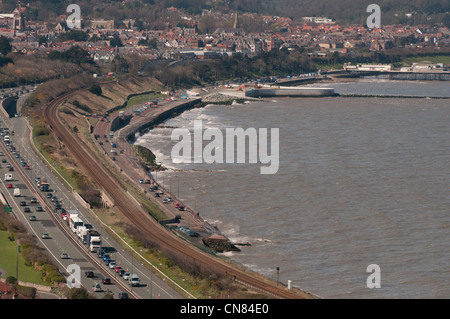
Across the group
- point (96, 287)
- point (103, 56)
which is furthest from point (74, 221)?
point (103, 56)

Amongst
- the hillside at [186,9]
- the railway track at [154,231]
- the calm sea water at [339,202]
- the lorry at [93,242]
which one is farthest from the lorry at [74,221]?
the hillside at [186,9]

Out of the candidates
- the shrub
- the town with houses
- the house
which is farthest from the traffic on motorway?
the house

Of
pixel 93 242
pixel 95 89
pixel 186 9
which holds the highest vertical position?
pixel 186 9

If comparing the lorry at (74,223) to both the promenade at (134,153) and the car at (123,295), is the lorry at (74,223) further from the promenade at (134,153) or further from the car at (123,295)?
the car at (123,295)

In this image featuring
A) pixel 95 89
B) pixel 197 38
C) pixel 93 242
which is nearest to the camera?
pixel 93 242

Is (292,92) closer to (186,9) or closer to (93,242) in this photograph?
(93,242)
